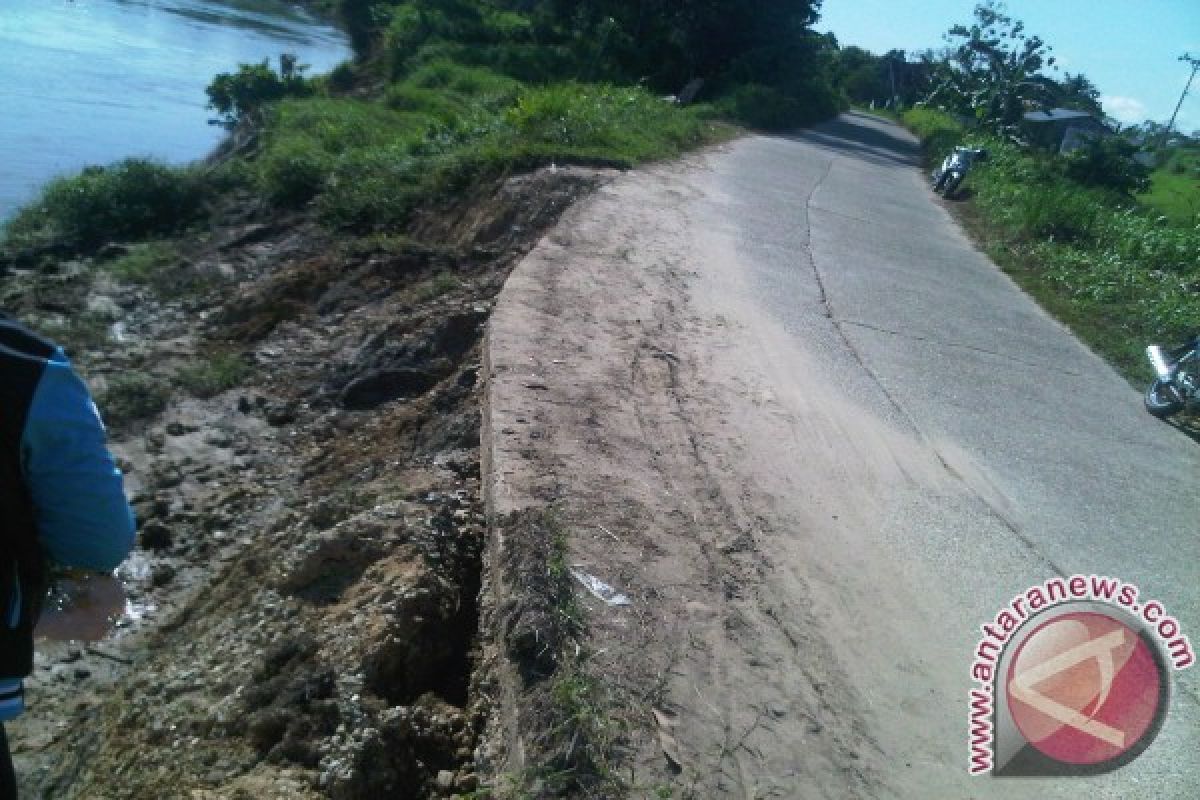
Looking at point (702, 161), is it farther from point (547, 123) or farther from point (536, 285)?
point (536, 285)

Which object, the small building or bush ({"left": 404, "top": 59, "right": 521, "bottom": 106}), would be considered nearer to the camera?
bush ({"left": 404, "top": 59, "right": 521, "bottom": 106})

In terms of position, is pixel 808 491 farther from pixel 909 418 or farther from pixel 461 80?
pixel 461 80

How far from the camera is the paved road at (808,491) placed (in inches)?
121

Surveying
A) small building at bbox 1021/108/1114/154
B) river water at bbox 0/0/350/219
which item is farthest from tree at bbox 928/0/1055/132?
river water at bbox 0/0/350/219

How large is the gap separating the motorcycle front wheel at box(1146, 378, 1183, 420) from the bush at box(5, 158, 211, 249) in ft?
37.2

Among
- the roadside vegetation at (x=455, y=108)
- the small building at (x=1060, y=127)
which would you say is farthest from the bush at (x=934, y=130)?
the roadside vegetation at (x=455, y=108)

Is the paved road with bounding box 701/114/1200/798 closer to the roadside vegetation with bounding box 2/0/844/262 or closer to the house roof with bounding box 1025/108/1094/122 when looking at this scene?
the roadside vegetation with bounding box 2/0/844/262

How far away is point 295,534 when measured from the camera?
4.84 metres

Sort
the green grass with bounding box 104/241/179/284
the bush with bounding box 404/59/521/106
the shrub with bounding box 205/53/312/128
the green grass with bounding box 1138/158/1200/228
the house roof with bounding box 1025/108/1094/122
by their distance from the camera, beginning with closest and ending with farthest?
the green grass with bounding box 104/241/179/284
the green grass with bounding box 1138/158/1200/228
the bush with bounding box 404/59/521/106
the shrub with bounding box 205/53/312/128
the house roof with bounding box 1025/108/1094/122

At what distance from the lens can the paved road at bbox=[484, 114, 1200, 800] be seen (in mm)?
3066

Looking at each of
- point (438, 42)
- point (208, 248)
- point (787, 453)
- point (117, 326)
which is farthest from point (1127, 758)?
point (438, 42)

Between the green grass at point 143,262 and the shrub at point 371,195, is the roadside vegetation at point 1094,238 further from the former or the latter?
the green grass at point 143,262

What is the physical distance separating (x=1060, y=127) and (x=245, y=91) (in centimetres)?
3154

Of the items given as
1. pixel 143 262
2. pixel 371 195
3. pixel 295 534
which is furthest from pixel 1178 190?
pixel 295 534
